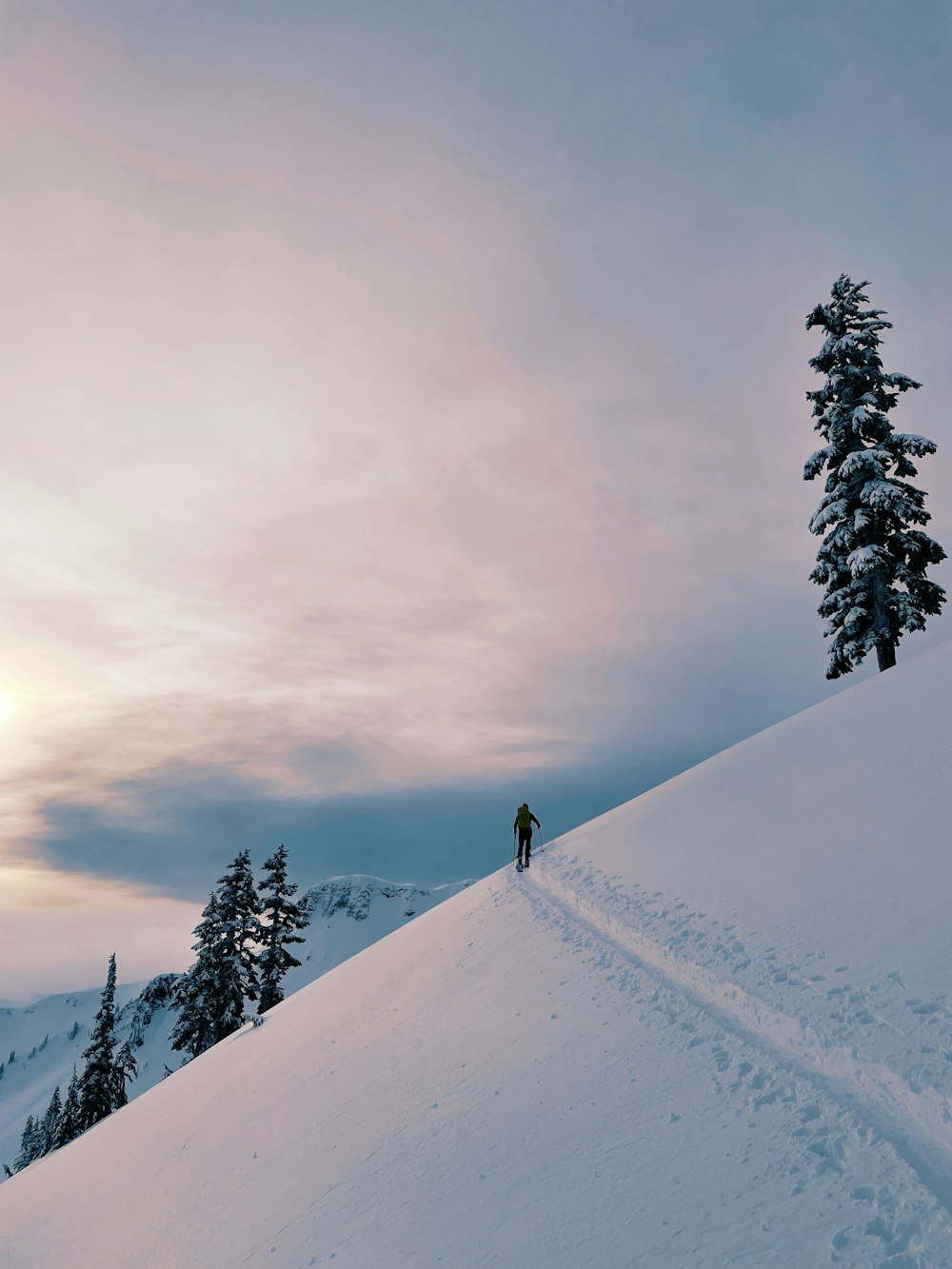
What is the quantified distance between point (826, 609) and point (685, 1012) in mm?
21816

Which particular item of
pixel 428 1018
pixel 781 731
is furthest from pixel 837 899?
pixel 781 731

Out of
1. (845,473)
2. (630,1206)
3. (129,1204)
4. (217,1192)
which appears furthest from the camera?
(845,473)

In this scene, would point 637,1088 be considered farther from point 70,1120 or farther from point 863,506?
point 70,1120

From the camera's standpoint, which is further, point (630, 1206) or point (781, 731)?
point (781, 731)

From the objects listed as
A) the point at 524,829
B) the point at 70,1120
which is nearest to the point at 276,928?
the point at 70,1120

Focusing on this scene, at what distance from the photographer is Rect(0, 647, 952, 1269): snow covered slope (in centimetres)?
512

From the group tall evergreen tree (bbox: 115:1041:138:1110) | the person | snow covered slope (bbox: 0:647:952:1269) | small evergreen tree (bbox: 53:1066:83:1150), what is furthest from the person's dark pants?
small evergreen tree (bbox: 53:1066:83:1150)

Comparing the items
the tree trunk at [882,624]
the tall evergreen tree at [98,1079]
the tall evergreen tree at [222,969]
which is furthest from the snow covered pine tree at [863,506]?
the tall evergreen tree at [98,1079]

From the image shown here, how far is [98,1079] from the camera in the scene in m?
33.8

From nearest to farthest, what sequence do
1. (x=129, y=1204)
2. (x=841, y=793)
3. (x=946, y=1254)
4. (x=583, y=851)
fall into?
(x=946, y=1254)
(x=129, y=1204)
(x=841, y=793)
(x=583, y=851)

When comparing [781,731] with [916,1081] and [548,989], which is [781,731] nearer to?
[548,989]

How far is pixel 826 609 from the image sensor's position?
85.1ft

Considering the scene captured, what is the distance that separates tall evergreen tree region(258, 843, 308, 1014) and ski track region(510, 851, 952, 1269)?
3033 cm

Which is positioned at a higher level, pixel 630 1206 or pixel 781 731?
pixel 781 731
